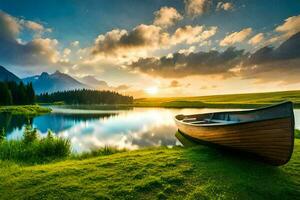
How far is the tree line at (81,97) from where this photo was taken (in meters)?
141

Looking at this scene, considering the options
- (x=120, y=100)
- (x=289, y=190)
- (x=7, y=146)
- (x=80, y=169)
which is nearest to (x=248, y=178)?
(x=289, y=190)

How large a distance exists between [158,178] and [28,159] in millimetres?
7657

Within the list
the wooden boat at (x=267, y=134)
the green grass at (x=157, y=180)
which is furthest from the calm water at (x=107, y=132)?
the wooden boat at (x=267, y=134)

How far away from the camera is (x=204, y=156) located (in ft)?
30.3

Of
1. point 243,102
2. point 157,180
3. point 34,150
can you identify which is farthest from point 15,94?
point 243,102

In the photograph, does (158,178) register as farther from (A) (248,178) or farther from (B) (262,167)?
(B) (262,167)

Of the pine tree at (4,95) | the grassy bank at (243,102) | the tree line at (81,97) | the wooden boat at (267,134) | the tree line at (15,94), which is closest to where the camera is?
the wooden boat at (267,134)

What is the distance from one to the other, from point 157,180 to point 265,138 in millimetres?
4345

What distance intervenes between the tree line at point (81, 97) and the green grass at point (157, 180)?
145201 mm

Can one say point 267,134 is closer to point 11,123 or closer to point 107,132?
point 107,132

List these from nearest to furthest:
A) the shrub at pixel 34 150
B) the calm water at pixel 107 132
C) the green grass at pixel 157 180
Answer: the green grass at pixel 157 180
the shrub at pixel 34 150
the calm water at pixel 107 132

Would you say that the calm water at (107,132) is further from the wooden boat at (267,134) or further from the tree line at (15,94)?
the tree line at (15,94)

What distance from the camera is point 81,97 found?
14638 centimetres

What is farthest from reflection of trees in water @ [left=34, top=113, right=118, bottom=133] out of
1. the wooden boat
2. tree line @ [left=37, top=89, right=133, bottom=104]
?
tree line @ [left=37, top=89, right=133, bottom=104]
